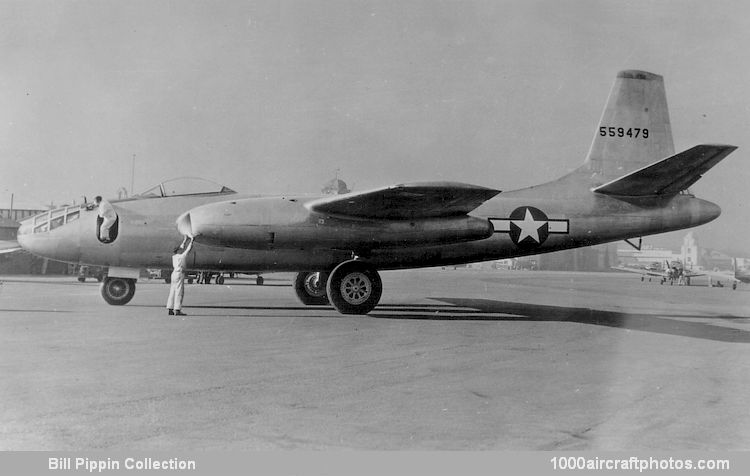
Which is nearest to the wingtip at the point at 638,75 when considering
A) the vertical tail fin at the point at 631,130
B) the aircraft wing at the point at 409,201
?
the vertical tail fin at the point at 631,130

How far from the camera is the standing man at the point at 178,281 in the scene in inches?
422

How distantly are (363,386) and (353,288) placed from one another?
644cm

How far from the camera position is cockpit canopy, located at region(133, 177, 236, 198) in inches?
489

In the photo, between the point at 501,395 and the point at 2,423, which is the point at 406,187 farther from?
the point at 2,423

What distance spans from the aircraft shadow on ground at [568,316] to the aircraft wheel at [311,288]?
1399 millimetres

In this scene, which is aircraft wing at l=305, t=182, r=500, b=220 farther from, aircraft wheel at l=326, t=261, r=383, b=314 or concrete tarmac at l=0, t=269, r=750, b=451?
concrete tarmac at l=0, t=269, r=750, b=451

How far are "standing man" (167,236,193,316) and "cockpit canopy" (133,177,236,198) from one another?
4.74 feet

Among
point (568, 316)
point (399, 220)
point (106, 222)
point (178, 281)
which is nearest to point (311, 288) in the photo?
point (399, 220)

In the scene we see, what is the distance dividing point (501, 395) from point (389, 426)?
1313mm

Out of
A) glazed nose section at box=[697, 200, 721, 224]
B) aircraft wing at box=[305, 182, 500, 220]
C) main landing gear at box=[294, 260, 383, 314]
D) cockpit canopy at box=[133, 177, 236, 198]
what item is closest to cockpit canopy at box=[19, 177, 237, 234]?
cockpit canopy at box=[133, 177, 236, 198]

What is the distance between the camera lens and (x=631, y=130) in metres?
Answer: 13.6

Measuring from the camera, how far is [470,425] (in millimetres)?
4004

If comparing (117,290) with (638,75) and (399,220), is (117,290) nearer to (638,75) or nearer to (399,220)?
(399,220)

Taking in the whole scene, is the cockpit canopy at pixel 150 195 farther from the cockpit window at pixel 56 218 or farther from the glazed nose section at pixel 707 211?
the glazed nose section at pixel 707 211
